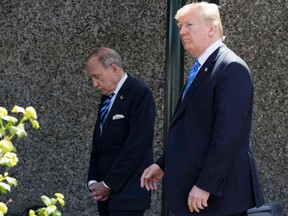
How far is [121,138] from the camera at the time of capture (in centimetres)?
445

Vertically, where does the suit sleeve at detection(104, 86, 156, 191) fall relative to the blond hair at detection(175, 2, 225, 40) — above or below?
below

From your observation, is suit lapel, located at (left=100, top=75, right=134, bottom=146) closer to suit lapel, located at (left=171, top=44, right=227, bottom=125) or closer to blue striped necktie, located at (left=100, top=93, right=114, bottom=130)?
blue striped necktie, located at (left=100, top=93, right=114, bottom=130)

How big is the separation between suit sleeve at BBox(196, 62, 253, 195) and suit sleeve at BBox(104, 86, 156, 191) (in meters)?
1.09

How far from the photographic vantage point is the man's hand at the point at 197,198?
330 centimetres

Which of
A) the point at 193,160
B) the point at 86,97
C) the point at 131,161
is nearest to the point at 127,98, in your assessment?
the point at 131,161

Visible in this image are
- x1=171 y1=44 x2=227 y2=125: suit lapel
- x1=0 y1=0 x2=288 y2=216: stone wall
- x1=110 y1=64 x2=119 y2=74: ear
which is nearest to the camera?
x1=171 y1=44 x2=227 y2=125: suit lapel

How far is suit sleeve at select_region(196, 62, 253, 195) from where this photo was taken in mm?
3275

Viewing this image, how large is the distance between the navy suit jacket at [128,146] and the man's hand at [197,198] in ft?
3.49

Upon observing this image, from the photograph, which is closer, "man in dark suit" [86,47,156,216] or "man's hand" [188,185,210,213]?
"man's hand" [188,185,210,213]

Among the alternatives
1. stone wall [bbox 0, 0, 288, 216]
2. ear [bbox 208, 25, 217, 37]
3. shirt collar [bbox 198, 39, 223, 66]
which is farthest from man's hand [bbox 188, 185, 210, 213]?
stone wall [bbox 0, 0, 288, 216]

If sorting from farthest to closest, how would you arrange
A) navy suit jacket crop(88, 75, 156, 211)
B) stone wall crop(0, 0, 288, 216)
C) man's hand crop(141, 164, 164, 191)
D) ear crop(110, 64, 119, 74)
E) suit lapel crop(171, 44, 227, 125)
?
stone wall crop(0, 0, 288, 216) → ear crop(110, 64, 119, 74) → navy suit jacket crop(88, 75, 156, 211) → man's hand crop(141, 164, 164, 191) → suit lapel crop(171, 44, 227, 125)

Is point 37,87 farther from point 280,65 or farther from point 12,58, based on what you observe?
point 280,65

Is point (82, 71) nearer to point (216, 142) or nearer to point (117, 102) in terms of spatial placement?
point (117, 102)

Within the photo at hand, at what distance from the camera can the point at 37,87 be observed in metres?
6.92
